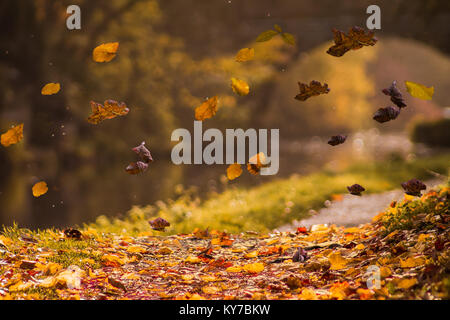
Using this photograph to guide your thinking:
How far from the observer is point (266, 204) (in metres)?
8.12

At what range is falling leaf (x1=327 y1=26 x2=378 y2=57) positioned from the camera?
3.00 meters

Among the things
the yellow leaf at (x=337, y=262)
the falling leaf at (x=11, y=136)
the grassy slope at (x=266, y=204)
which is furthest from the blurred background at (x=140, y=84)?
the yellow leaf at (x=337, y=262)

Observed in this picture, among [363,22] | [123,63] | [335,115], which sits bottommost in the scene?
[335,115]

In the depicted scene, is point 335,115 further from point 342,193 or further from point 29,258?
point 29,258

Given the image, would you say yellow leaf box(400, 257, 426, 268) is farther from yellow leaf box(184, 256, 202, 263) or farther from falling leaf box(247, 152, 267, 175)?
yellow leaf box(184, 256, 202, 263)

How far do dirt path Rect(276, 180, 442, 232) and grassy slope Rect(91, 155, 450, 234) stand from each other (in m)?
0.25

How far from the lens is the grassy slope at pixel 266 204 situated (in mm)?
6414

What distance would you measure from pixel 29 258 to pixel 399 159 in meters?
11.5

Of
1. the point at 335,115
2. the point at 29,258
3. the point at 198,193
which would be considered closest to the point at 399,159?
the point at 198,193

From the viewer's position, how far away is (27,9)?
13.2 meters

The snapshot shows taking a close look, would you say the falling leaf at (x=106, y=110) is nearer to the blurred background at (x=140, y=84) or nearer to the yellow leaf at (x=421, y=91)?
the yellow leaf at (x=421, y=91)

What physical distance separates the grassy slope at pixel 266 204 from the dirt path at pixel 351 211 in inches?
9.8

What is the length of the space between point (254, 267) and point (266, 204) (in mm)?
4720

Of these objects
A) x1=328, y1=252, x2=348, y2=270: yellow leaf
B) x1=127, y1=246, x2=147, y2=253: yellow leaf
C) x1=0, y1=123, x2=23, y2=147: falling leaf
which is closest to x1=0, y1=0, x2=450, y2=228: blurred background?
x1=127, y1=246, x2=147, y2=253: yellow leaf
